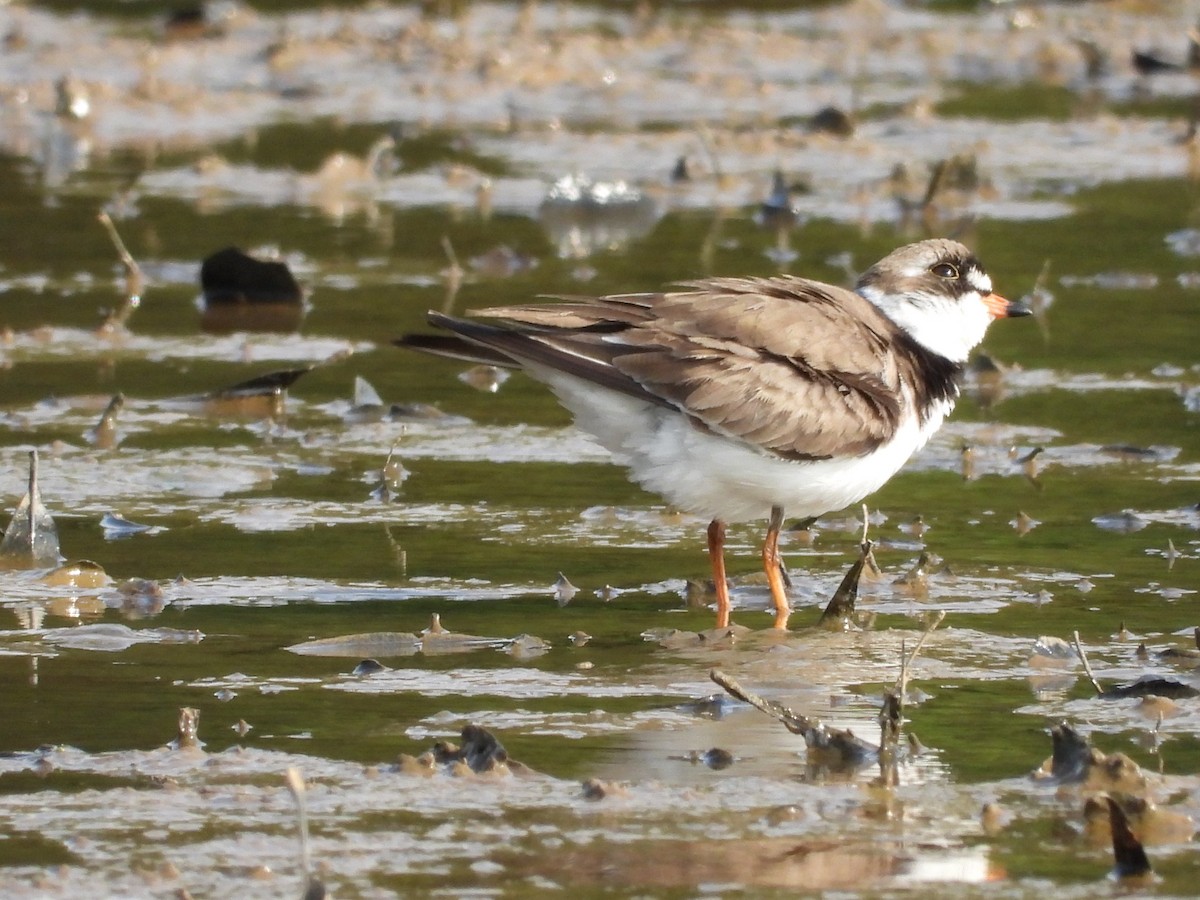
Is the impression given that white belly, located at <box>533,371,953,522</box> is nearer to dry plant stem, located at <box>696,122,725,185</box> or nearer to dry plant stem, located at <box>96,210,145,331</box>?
dry plant stem, located at <box>96,210,145,331</box>

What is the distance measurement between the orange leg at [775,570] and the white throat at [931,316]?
2.85 feet

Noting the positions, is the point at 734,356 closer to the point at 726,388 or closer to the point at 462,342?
the point at 726,388

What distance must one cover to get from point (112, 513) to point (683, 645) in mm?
2136

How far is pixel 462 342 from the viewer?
19.9 feet

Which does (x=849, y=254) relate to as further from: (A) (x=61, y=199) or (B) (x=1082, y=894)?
(B) (x=1082, y=894)

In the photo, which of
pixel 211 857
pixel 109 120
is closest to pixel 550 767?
pixel 211 857

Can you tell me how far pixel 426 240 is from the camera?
11.7 meters

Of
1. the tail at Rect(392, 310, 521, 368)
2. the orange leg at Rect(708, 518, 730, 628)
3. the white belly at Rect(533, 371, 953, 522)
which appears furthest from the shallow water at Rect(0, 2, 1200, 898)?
the tail at Rect(392, 310, 521, 368)

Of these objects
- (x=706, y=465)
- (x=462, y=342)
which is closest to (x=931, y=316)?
(x=706, y=465)

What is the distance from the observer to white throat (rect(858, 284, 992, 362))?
272 inches

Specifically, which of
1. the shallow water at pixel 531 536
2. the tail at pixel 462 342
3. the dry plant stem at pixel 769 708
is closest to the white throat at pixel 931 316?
the shallow water at pixel 531 536

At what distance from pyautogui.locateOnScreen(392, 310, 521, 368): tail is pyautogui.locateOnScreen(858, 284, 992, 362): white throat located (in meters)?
1.40

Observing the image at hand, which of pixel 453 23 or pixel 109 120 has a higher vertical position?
pixel 453 23

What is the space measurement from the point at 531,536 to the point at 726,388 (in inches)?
40.5
